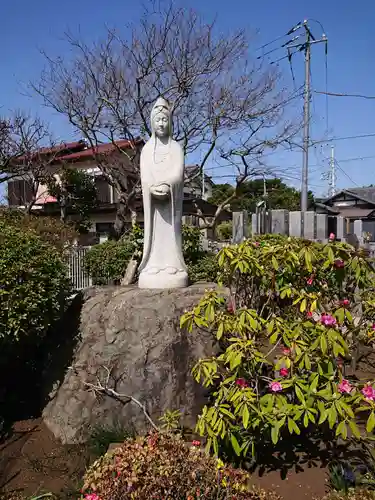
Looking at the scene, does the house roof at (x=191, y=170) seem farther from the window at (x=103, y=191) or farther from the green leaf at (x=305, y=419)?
the green leaf at (x=305, y=419)

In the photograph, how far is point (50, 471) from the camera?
3.51 meters

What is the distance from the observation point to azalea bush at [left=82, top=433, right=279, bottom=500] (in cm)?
204

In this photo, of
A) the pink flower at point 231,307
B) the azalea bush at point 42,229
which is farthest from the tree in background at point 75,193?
the pink flower at point 231,307

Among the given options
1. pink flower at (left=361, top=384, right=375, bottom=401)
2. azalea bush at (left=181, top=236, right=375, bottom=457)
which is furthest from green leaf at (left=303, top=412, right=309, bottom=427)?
pink flower at (left=361, top=384, right=375, bottom=401)

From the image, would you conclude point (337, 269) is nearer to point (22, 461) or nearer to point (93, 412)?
point (93, 412)

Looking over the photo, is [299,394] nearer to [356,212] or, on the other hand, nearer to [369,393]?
[369,393]

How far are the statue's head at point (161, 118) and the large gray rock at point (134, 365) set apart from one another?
1.93 m

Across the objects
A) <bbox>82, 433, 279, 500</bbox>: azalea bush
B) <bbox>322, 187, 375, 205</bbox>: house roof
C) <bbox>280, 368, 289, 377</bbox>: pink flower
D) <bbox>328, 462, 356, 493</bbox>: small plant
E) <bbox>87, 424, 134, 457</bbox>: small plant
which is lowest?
<bbox>87, 424, 134, 457</bbox>: small plant

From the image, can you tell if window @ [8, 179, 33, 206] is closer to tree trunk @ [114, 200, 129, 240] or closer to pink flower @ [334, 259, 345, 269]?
tree trunk @ [114, 200, 129, 240]

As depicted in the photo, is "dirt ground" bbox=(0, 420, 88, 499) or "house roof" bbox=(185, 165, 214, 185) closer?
"dirt ground" bbox=(0, 420, 88, 499)

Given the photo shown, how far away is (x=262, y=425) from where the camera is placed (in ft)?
9.18

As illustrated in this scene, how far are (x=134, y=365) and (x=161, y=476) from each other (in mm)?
1984

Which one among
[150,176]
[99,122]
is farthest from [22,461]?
[99,122]

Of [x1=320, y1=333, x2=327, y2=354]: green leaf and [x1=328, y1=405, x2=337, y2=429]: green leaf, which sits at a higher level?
[x1=320, y1=333, x2=327, y2=354]: green leaf
